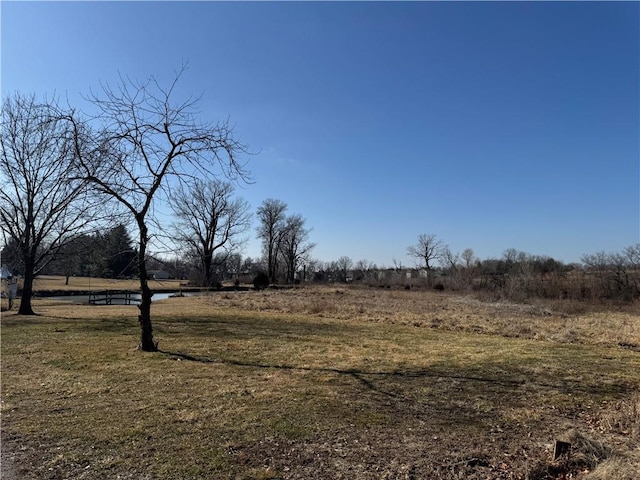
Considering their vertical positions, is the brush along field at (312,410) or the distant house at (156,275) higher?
the distant house at (156,275)

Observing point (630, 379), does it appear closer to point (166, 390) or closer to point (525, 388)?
point (525, 388)

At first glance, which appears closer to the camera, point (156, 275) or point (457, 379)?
point (457, 379)

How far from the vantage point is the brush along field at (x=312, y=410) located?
3.79 meters

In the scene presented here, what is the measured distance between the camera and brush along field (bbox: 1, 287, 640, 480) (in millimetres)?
3787

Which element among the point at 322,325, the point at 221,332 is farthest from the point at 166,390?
the point at 322,325

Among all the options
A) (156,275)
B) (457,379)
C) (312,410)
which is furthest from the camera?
(156,275)

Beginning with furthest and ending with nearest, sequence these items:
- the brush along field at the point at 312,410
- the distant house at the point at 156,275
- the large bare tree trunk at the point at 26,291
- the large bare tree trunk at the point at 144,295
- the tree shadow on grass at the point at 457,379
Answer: the large bare tree trunk at the point at 26,291 < the distant house at the point at 156,275 < the large bare tree trunk at the point at 144,295 < the tree shadow on grass at the point at 457,379 < the brush along field at the point at 312,410

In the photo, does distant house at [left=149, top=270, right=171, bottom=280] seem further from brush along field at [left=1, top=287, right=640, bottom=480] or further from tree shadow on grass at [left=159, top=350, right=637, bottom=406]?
tree shadow on grass at [left=159, top=350, right=637, bottom=406]

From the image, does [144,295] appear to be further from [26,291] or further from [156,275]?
[156,275]

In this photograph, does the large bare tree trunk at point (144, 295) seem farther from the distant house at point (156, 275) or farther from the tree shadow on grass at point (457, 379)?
the distant house at point (156, 275)

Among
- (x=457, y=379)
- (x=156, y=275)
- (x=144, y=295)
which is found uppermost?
(x=156, y=275)

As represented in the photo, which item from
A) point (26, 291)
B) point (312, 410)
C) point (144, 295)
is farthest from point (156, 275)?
point (312, 410)

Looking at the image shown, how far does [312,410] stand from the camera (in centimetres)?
530

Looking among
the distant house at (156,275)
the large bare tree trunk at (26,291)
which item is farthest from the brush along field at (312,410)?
the large bare tree trunk at (26,291)
